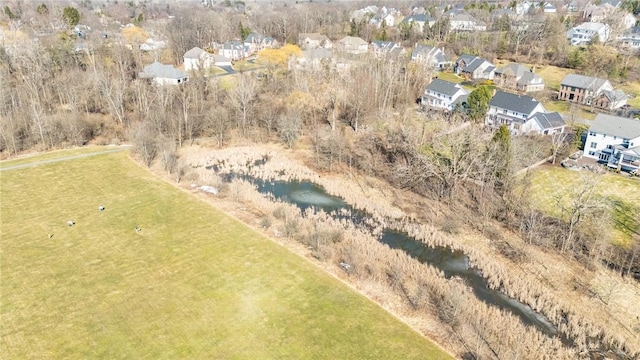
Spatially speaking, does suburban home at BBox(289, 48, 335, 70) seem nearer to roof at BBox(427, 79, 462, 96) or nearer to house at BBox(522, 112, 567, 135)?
roof at BBox(427, 79, 462, 96)

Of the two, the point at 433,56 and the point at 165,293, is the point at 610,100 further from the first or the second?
the point at 165,293

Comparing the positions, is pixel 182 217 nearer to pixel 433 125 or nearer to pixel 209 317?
pixel 209 317

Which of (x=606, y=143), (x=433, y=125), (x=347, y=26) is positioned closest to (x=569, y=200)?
(x=606, y=143)

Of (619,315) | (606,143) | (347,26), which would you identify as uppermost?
(347,26)

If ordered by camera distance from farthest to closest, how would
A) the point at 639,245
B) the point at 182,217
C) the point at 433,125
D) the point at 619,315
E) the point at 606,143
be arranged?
1. the point at 433,125
2. the point at 606,143
3. the point at 182,217
4. the point at 639,245
5. the point at 619,315

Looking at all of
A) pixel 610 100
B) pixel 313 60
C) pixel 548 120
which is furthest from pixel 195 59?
pixel 610 100

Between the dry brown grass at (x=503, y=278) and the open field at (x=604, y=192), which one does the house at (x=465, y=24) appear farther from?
the dry brown grass at (x=503, y=278)
